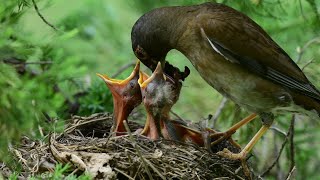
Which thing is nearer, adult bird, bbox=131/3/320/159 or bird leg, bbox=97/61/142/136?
adult bird, bbox=131/3/320/159

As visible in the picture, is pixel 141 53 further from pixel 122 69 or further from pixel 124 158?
pixel 124 158

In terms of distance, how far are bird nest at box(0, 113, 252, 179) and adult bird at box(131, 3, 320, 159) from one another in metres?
0.54

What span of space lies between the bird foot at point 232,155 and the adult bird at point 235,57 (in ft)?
0.23

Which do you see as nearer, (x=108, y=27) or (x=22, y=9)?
(x=22, y=9)

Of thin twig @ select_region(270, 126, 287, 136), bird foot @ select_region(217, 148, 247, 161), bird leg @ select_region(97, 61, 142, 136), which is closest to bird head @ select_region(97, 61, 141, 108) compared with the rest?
bird leg @ select_region(97, 61, 142, 136)

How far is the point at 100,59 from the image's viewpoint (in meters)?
8.45

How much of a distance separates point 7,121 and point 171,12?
2354mm

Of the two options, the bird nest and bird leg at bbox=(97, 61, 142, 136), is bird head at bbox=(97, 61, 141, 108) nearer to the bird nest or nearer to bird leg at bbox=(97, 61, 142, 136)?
bird leg at bbox=(97, 61, 142, 136)

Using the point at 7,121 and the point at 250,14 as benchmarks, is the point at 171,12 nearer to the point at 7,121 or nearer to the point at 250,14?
the point at 250,14

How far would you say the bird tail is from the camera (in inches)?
255

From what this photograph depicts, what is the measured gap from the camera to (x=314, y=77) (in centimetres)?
720

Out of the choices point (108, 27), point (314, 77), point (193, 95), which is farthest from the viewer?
point (108, 27)

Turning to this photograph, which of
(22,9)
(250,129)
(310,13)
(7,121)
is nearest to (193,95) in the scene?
(250,129)

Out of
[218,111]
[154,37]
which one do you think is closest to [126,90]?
[154,37]
